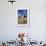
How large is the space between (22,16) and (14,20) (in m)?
0.37

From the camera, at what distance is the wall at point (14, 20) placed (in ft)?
17.3

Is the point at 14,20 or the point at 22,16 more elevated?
the point at 22,16

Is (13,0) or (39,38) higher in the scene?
(13,0)

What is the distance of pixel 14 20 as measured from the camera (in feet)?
17.4

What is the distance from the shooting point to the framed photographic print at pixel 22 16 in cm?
530

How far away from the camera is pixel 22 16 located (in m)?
5.32

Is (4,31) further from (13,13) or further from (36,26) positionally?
(36,26)

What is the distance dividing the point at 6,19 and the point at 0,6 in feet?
1.90

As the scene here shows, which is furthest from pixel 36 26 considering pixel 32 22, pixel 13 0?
pixel 13 0

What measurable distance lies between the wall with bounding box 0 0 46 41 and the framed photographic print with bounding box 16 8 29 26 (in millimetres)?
123

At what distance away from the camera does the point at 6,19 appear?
529 cm

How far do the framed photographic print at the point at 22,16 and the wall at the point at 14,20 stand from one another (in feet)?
0.40

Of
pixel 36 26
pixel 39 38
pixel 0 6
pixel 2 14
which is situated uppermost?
pixel 0 6

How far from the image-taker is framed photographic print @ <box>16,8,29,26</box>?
5.30 metres
